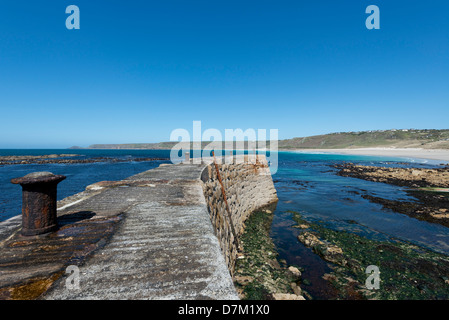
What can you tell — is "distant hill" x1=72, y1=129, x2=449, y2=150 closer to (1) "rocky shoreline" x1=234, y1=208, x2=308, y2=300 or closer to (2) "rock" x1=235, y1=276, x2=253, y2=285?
(1) "rocky shoreline" x1=234, y1=208, x2=308, y2=300

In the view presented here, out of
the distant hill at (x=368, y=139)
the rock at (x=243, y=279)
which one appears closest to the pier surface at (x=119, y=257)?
the rock at (x=243, y=279)

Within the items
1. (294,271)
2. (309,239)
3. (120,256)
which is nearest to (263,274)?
(294,271)

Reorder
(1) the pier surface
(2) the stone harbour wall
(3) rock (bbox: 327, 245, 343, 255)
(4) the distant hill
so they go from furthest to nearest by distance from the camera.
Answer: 1. (4) the distant hill
2. (3) rock (bbox: 327, 245, 343, 255)
3. (2) the stone harbour wall
4. (1) the pier surface

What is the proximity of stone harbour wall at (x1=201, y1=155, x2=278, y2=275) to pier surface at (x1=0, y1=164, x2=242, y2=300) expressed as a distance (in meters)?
3.55

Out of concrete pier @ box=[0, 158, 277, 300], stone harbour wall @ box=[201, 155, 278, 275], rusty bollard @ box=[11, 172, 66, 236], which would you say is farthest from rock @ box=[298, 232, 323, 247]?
rusty bollard @ box=[11, 172, 66, 236]

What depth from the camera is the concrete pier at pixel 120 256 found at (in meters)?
1.59

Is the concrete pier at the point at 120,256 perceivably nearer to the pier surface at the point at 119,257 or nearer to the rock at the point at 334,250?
the pier surface at the point at 119,257

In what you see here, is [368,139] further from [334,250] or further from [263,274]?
[263,274]

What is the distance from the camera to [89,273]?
1796 millimetres

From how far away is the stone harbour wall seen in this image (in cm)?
716

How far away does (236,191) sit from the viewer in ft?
35.3

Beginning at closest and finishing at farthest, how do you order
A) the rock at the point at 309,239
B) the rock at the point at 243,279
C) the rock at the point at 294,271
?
the rock at the point at 243,279 < the rock at the point at 294,271 < the rock at the point at 309,239
